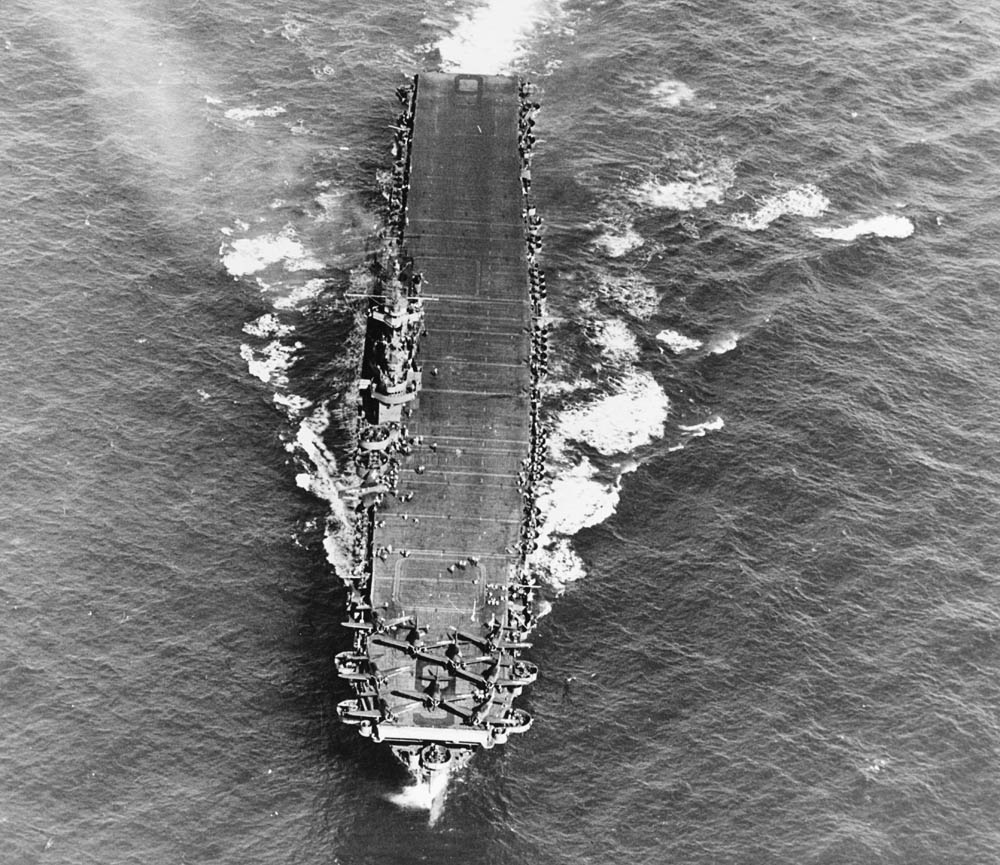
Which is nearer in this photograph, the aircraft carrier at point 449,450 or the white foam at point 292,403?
the aircraft carrier at point 449,450

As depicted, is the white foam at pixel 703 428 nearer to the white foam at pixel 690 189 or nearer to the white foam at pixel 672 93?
the white foam at pixel 690 189

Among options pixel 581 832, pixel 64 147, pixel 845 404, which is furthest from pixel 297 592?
pixel 64 147

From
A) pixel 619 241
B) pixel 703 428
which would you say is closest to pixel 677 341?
pixel 703 428

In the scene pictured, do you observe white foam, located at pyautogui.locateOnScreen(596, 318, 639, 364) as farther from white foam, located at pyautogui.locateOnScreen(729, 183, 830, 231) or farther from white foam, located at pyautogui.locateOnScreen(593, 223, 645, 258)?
white foam, located at pyautogui.locateOnScreen(729, 183, 830, 231)

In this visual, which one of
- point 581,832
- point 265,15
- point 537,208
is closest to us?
point 581,832

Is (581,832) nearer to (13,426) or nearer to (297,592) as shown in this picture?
(297,592)

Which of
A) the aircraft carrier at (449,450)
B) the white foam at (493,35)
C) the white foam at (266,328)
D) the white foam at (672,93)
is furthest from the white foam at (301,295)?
the white foam at (672,93)
